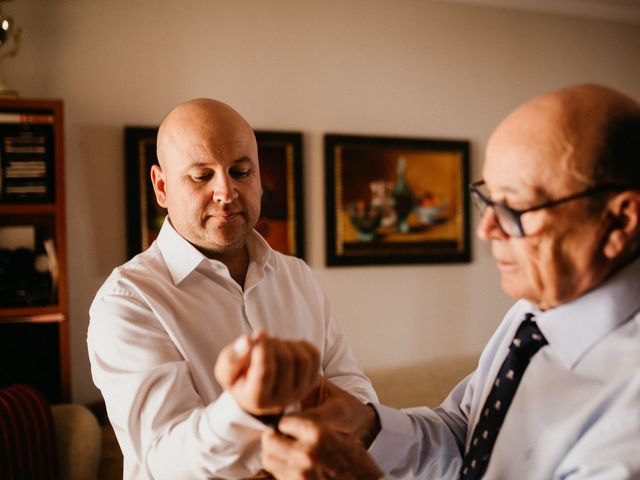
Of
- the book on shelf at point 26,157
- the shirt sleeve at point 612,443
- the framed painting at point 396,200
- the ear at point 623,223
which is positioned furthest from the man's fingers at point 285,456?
the framed painting at point 396,200

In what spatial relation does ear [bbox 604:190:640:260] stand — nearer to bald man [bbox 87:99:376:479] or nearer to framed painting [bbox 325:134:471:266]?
bald man [bbox 87:99:376:479]

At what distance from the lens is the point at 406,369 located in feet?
11.2

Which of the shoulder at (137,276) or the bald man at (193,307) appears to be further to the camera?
the shoulder at (137,276)

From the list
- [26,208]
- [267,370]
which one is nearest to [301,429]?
[267,370]

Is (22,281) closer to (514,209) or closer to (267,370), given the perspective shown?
(267,370)

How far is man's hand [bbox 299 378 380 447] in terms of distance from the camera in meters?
1.02

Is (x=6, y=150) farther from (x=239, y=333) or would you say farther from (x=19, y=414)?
(x=239, y=333)

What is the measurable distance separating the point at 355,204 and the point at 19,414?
2.06 m

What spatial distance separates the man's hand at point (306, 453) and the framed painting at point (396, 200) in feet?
7.80

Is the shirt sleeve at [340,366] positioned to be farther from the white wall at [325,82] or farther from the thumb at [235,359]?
the white wall at [325,82]

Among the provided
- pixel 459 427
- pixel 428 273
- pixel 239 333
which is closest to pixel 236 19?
pixel 428 273

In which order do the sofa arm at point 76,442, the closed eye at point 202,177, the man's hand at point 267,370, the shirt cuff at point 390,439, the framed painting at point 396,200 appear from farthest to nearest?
1. the framed painting at point 396,200
2. the sofa arm at point 76,442
3. the closed eye at point 202,177
4. the shirt cuff at point 390,439
5. the man's hand at point 267,370

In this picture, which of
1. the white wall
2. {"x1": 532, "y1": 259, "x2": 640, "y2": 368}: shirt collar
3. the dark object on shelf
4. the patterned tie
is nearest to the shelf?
the dark object on shelf

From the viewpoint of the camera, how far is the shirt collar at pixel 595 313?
0.95 meters
